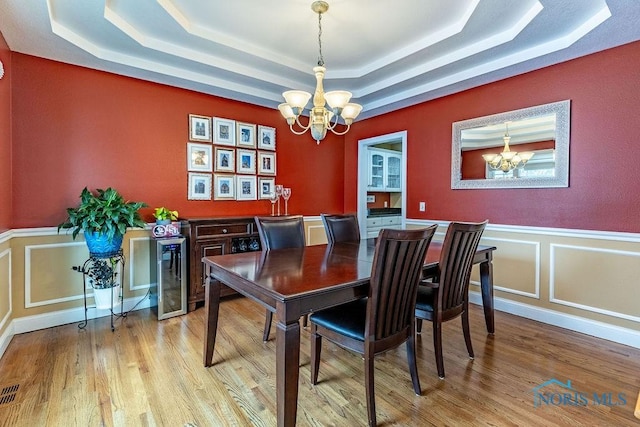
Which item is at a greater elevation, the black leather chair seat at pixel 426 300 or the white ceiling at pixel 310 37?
the white ceiling at pixel 310 37

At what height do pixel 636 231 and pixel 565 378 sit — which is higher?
pixel 636 231

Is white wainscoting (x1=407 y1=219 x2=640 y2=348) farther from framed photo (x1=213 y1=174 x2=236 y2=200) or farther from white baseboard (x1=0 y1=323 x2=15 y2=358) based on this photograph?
white baseboard (x1=0 y1=323 x2=15 y2=358)

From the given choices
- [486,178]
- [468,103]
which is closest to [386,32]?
[468,103]

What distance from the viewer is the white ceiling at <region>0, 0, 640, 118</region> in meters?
2.29

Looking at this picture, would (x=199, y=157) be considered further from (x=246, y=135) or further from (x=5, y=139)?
(x=5, y=139)

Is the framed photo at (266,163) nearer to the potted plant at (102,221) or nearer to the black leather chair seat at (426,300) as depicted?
the potted plant at (102,221)

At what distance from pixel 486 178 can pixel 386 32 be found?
72.5 inches

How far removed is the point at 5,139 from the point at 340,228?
2.84 m

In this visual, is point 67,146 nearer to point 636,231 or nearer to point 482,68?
point 482,68

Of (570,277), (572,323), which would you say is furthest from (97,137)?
(572,323)

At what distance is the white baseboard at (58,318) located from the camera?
2682mm

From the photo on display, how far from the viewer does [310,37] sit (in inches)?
112

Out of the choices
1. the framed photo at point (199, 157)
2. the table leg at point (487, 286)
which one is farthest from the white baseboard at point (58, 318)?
the table leg at point (487, 286)

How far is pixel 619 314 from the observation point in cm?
259
